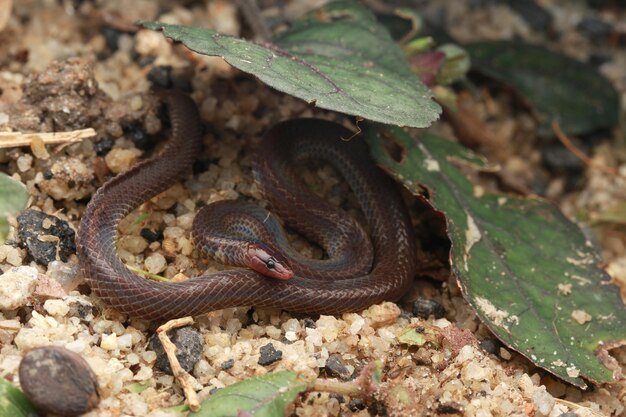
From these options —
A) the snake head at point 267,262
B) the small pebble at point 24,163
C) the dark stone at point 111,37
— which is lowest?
Answer: the snake head at point 267,262

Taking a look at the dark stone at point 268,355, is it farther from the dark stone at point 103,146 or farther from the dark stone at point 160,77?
the dark stone at point 160,77

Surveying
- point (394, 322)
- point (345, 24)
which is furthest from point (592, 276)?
point (345, 24)

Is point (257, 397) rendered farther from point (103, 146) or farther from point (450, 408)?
point (103, 146)

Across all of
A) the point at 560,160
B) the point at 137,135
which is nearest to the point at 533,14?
the point at 560,160

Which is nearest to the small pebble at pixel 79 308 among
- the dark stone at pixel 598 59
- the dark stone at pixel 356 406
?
the dark stone at pixel 356 406

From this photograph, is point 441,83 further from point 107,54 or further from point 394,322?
point 107,54

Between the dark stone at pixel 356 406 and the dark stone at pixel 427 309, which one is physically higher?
Result: the dark stone at pixel 356 406

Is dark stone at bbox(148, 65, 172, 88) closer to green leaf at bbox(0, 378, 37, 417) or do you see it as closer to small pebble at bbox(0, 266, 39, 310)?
small pebble at bbox(0, 266, 39, 310)
